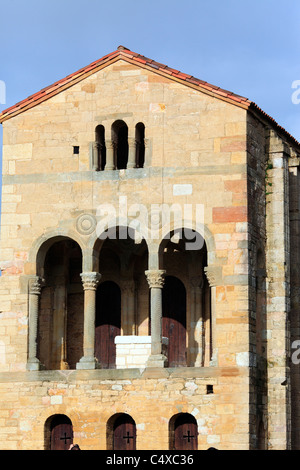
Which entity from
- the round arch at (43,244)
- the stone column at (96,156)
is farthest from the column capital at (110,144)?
the round arch at (43,244)

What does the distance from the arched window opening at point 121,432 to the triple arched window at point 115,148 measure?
6.49 meters

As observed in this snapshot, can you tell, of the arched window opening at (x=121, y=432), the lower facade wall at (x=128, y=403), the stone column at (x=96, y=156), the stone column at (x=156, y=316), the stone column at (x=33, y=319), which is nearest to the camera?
the lower facade wall at (x=128, y=403)

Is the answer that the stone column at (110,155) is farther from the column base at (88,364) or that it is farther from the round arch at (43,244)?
the column base at (88,364)

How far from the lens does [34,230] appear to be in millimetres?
42250

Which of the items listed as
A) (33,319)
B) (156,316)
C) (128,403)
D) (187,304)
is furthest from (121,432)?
(187,304)

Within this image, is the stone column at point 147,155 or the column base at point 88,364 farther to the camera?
the stone column at point 147,155

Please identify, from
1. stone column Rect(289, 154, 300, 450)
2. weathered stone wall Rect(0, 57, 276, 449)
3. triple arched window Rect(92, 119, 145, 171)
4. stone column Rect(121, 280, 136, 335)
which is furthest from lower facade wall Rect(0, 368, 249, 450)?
triple arched window Rect(92, 119, 145, 171)

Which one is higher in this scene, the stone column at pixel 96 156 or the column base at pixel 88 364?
the stone column at pixel 96 156

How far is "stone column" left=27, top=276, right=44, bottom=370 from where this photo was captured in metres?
41.6

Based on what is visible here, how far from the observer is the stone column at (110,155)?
138ft

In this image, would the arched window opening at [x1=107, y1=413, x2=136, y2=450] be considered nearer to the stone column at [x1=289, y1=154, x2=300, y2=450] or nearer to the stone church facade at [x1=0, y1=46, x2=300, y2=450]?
the stone church facade at [x1=0, y1=46, x2=300, y2=450]

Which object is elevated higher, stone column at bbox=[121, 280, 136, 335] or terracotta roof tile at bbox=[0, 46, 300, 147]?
terracotta roof tile at bbox=[0, 46, 300, 147]

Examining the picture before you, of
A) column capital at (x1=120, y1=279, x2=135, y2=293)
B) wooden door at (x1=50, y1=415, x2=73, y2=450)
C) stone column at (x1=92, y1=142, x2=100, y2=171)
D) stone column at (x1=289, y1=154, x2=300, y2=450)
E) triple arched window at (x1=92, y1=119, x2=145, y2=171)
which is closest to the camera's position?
wooden door at (x1=50, y1=415, x2=73, y2=450)

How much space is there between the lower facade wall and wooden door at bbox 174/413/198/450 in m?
0.49
